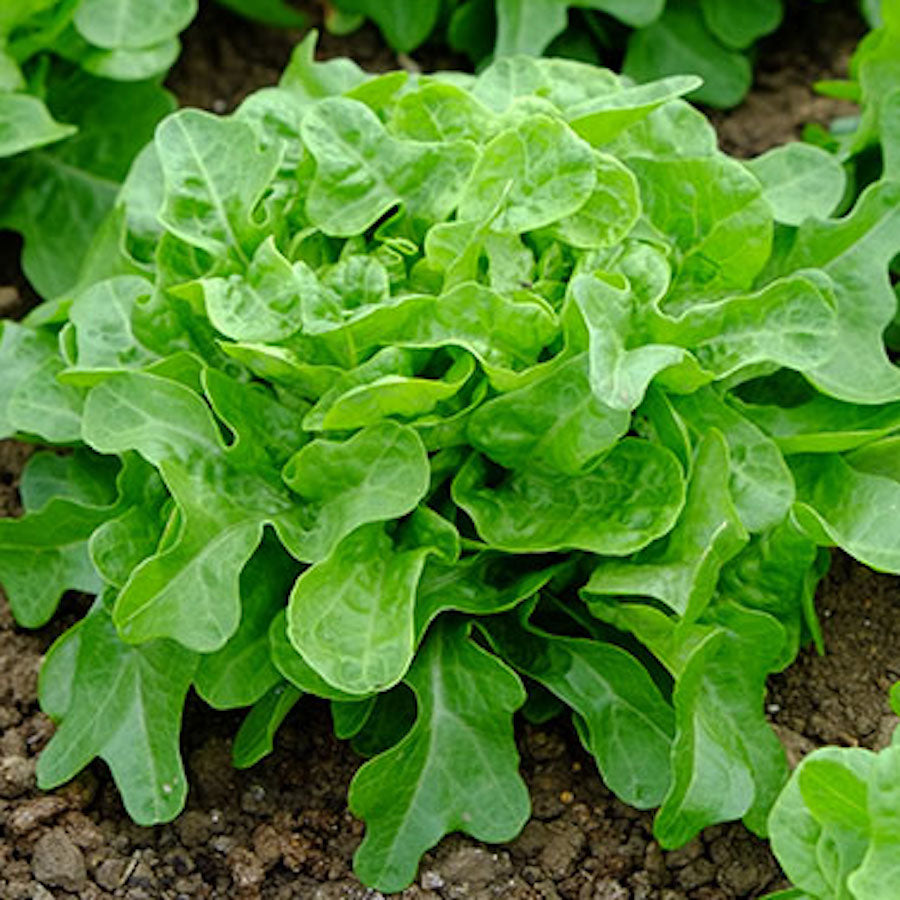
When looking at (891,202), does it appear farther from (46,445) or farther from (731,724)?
(46,445)

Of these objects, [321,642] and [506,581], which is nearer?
[321,642]

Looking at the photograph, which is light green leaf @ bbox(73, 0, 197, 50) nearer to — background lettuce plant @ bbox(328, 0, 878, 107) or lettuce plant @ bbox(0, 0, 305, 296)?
lettuce plant @ bbox(0, 0, 305, 296)

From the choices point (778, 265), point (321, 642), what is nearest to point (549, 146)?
point (778, 265)

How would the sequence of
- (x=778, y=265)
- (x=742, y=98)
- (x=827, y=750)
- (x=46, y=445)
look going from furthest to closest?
(x=742, y=98)
(x=46, y=445)
(x=778, y=265)
(x=827, y=750)

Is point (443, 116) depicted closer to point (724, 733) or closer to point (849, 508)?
point (849, 508)

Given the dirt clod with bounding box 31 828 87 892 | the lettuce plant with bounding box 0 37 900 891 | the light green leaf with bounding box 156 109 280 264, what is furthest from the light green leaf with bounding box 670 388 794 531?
the dirt clod with bounding box 31 828 87 892

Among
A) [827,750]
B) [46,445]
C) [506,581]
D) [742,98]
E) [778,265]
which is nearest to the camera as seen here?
[827,750]

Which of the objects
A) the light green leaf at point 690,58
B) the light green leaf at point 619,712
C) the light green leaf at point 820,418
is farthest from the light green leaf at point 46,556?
the light green leaf at point 690,58
